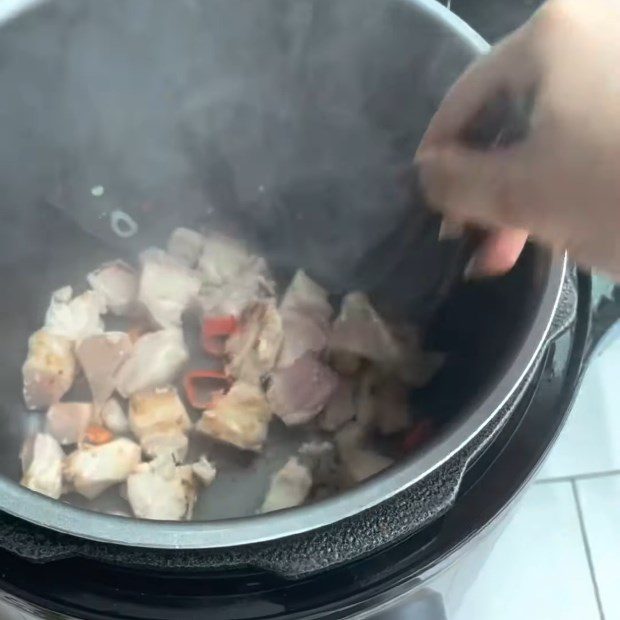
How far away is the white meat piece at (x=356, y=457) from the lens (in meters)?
0.88

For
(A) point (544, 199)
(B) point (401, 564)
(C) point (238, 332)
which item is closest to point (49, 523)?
(B) point (401, 564)

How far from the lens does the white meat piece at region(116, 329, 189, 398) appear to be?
1.01 m

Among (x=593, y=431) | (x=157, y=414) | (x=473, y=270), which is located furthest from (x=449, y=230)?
(x=593, y=431)

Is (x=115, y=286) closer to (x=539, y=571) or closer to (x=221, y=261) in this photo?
(x=221, y=261)

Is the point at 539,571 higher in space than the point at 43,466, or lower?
lower

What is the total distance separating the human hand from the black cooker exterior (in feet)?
0.77

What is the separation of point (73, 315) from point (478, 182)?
2.01 feet

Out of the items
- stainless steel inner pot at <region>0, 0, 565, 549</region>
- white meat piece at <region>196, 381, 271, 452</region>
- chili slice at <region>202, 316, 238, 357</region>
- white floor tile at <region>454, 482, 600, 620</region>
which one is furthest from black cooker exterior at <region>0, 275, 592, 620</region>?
white floor tile at <region>454, 482, 600, 620</region>

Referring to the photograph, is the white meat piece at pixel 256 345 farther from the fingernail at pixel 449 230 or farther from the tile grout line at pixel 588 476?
the tile grout line at pixel 588 476

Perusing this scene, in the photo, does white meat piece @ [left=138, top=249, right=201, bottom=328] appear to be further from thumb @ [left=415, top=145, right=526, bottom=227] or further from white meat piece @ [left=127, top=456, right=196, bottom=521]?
thumb @ [left=415, top=145, right=526, bottom=227]

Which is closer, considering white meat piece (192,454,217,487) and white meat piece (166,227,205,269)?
white meat piece (192,454,217,487)

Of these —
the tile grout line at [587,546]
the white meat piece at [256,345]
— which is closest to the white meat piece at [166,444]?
the white meat piece at [256,345]

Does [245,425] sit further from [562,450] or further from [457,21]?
[562,450]

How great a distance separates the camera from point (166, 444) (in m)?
0.97
